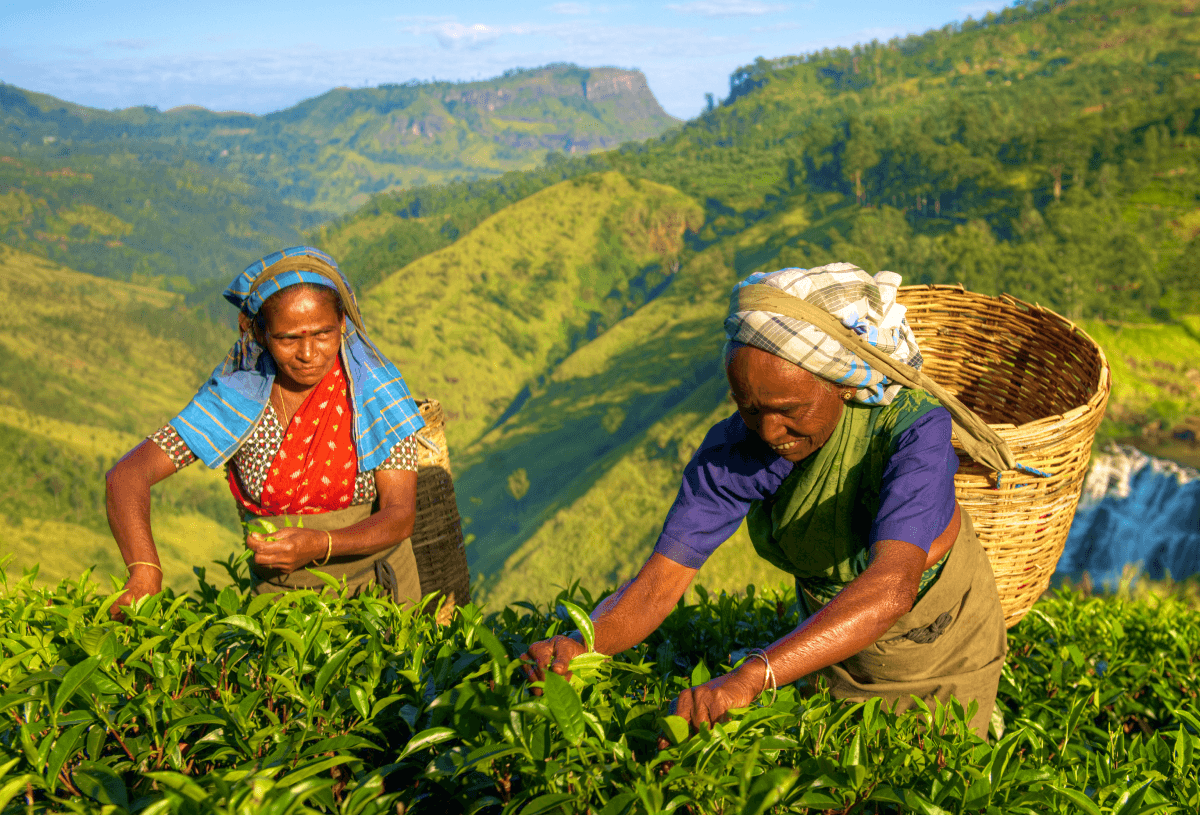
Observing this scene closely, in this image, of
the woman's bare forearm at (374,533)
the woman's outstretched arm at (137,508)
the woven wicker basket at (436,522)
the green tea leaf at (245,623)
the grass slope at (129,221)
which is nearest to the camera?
the green tea leaf at (245,623)

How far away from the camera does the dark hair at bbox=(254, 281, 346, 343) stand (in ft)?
8.01

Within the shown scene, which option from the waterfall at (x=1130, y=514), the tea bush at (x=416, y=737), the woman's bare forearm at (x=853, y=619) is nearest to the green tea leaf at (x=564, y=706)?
the tea bush at (x=416, y=737)

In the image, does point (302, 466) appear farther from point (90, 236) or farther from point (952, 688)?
point (90, 236)

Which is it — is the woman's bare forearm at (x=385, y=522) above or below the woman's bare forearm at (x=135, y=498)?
below

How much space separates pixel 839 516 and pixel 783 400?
373 mm

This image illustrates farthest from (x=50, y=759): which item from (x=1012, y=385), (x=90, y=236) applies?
(x=90, y=236)

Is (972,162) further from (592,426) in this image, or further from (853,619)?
(853,619)

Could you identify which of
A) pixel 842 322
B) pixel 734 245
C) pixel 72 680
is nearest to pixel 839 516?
pixel 842 322

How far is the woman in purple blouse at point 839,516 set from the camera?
1604mm

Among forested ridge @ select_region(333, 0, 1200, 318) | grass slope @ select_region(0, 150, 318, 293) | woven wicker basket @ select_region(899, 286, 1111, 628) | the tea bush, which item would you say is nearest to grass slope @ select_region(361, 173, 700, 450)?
forested ridge @ select_region(333, 0, 1200, 318)

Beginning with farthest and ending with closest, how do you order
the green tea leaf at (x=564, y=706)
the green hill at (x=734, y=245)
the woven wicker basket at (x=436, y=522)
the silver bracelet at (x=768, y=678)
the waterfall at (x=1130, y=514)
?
the green hill at (x=734, y=245)
the waterfall at (x=1130, y=514)
the woven wicker basket at (x=436, y=522)
the silver bracelet at (x=768, y=678)
the green tea leaf at (x=564, y=706)

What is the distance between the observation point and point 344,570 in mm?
2588

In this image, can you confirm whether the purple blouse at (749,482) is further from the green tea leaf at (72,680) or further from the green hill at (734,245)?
the green hill at (734,245)

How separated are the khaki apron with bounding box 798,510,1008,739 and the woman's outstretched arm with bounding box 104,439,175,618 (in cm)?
192
